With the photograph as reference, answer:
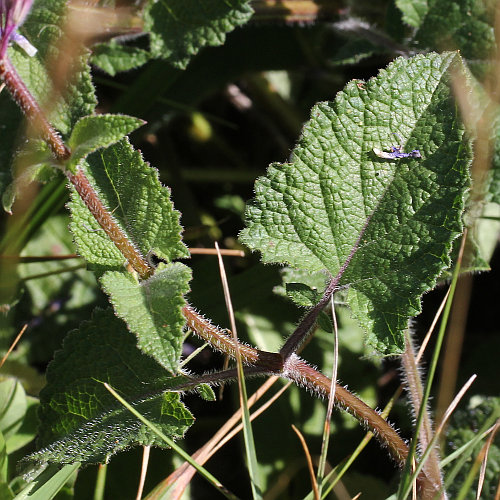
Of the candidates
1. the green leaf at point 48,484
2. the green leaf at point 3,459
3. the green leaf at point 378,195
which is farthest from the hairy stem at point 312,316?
the green leaf at point 3,459

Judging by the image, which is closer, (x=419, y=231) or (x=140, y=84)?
(x=419, y=231)

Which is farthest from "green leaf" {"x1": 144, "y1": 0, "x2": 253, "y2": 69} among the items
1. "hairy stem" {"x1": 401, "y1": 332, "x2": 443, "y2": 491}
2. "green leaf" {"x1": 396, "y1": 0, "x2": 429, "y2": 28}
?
"hairy stem" {"x1": 401, "y1": 332, "x2": 443, "y2": 491}

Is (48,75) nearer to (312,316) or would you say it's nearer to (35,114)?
(35,114)

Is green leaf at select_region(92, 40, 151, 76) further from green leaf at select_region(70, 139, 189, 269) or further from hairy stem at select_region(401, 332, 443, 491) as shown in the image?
hairy stem at select_region(401, 332, 443, 491)

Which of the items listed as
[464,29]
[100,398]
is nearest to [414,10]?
[464,29]

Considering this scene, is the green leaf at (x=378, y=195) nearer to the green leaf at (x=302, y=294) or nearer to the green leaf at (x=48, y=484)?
the green leaf at (x=302, y=294)

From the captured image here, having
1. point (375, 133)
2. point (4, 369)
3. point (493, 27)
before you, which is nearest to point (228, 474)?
point (4, 369)

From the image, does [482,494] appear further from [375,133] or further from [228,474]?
[375,133]

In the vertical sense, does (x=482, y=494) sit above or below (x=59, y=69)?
below
